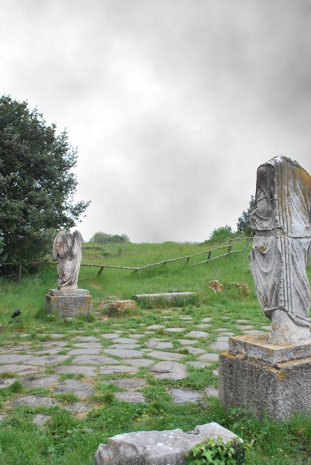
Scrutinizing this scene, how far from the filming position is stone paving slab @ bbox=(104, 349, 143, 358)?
5.98 m

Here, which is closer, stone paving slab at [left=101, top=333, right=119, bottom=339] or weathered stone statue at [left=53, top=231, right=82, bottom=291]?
stone paving slab at [left=101, top=333, right=119, bottom=339]

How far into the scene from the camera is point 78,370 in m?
5.19

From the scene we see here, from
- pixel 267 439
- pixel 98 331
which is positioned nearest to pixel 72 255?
pixel 98 331

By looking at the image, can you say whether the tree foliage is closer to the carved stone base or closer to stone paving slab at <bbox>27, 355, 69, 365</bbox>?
stone paving slab at <bbox>27, 355, 69, 365</bbox>

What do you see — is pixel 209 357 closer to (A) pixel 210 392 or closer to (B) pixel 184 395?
(A) pixel 210 392

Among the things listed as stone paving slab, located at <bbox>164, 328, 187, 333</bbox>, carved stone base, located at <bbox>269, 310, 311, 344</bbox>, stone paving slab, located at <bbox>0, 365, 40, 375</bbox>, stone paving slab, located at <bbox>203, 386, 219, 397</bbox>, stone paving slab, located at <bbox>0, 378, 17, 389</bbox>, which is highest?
carved stone base, located at <bbox>269, 310, 311, 344</bbox>

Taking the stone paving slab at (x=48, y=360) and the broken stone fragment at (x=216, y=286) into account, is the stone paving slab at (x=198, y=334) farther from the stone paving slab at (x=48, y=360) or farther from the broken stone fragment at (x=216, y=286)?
the broken stone fragment at (x=216, y=286)

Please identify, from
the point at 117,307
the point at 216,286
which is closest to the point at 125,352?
the point at 117,307

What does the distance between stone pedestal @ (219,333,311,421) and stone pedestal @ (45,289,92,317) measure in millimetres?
6122

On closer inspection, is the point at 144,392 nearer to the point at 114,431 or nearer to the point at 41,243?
the point at 114,431

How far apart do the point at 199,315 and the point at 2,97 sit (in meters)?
10.7

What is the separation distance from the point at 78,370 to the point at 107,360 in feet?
1.94

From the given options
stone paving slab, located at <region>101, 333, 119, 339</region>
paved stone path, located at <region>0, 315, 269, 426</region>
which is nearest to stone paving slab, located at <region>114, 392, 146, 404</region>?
paved stone path, located at <region>0, 315, 269, 426</region>

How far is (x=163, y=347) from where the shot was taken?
6484 mm
